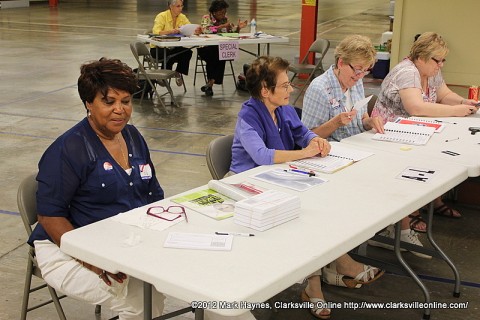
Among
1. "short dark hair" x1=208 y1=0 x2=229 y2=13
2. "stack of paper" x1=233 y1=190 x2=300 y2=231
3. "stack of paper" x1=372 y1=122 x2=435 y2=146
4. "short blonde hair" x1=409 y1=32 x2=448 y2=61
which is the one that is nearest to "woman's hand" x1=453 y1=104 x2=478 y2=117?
"short blonde hair" x1=409 y1=32 x2=448 y2=61

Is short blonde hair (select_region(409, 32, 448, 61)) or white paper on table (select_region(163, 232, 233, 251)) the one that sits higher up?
short blonde hair (select_region(409, 32, 448, 61))

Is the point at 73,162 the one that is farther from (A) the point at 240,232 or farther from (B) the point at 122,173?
(A) the point at 240,232

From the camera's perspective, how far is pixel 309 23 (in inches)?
401

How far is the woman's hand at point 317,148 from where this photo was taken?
340 cm

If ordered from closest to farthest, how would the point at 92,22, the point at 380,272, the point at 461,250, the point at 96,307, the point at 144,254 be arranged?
the point at 144,254 → the point at 96,307 → the point at 380,272 → the point at 461,250 → the point at 92,22

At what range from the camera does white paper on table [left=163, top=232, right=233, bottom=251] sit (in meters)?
2.30

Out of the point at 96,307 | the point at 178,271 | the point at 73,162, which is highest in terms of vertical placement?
the point at 73,162

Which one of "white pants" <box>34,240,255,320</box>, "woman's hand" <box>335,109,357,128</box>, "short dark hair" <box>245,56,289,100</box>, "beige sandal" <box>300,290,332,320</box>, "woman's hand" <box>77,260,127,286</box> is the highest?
"short dark hair" <box>245,56,289,100</box>

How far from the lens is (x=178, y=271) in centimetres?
212

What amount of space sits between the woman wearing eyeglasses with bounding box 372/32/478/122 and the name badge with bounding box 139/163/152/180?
2213mm

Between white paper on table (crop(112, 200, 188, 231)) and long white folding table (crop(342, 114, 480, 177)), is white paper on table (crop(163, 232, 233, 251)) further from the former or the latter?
long white folding table (crop(342, 114, 480, 177))

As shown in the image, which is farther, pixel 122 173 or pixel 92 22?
pixel 92 22

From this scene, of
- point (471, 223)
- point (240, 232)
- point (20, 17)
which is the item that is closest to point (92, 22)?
point (20, 17)

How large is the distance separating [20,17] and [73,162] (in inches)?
679
